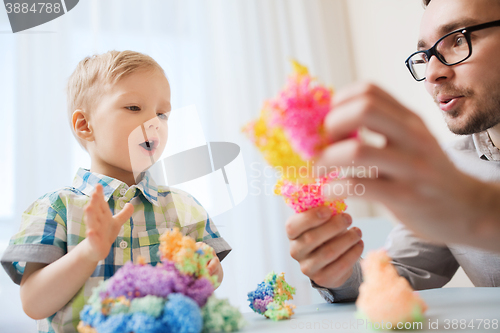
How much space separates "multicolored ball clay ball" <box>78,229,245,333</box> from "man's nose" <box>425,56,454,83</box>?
72cm

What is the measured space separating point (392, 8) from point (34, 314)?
2066 mm

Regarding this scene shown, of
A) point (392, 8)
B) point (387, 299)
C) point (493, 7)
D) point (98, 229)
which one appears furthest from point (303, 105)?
point (392, 8)

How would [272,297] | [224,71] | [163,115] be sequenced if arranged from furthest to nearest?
[224,71] < [163,115] < [272,297]

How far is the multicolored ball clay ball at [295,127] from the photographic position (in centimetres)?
36

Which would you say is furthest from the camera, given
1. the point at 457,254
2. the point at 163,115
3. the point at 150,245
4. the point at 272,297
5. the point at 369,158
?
the point at 457,254

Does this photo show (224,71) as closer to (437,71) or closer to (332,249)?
(437,71)

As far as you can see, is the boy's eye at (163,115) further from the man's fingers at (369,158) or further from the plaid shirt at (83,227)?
the man's fingers at (369,158)

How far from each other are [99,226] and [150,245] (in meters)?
→ 0.21

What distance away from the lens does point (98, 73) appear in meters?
0.82

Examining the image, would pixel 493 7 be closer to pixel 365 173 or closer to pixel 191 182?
pixel 365 173

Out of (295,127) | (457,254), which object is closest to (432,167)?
(295,127)

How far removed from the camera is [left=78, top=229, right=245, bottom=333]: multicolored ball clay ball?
15.8 inches

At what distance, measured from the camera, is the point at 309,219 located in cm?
51

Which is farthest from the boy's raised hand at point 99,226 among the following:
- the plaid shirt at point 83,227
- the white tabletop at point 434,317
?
the white tabletop at point 434,317
